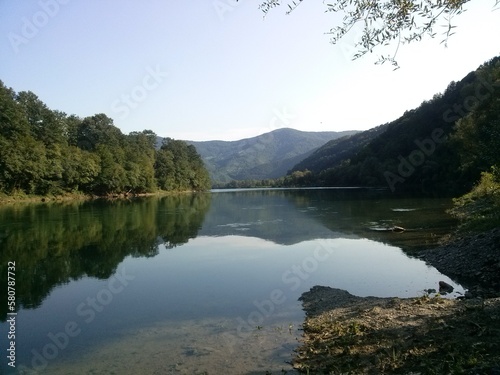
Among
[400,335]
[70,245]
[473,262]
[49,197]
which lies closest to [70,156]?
[49,197]

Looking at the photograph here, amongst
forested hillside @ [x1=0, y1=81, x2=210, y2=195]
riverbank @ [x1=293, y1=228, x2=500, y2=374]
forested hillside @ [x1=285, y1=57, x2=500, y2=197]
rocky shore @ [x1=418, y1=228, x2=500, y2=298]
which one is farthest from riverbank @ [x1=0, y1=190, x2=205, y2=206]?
forested hillside @ [x1=285, y1=57, x2=500, y2=197]

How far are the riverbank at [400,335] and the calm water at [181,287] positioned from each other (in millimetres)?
877

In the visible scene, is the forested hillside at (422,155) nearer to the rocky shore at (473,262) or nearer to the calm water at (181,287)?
the rocky shore at (473,262)

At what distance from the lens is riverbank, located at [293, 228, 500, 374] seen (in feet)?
24.6

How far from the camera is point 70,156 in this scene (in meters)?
86.3

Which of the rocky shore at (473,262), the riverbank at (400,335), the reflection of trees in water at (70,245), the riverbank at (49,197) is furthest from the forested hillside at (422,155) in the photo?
the riverbank at (49,197)

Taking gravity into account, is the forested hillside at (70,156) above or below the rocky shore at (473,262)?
above

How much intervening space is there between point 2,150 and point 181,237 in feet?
173

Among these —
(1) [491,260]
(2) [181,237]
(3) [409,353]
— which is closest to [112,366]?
(3) [409,353]

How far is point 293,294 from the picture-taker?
51.8 ft

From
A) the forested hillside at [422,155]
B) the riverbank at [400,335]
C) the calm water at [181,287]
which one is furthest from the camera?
the forested hillside at [422,155]

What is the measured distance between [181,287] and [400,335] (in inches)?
424

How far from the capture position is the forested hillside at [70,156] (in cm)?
7181

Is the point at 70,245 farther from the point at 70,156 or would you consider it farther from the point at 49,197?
the point at 70,156
